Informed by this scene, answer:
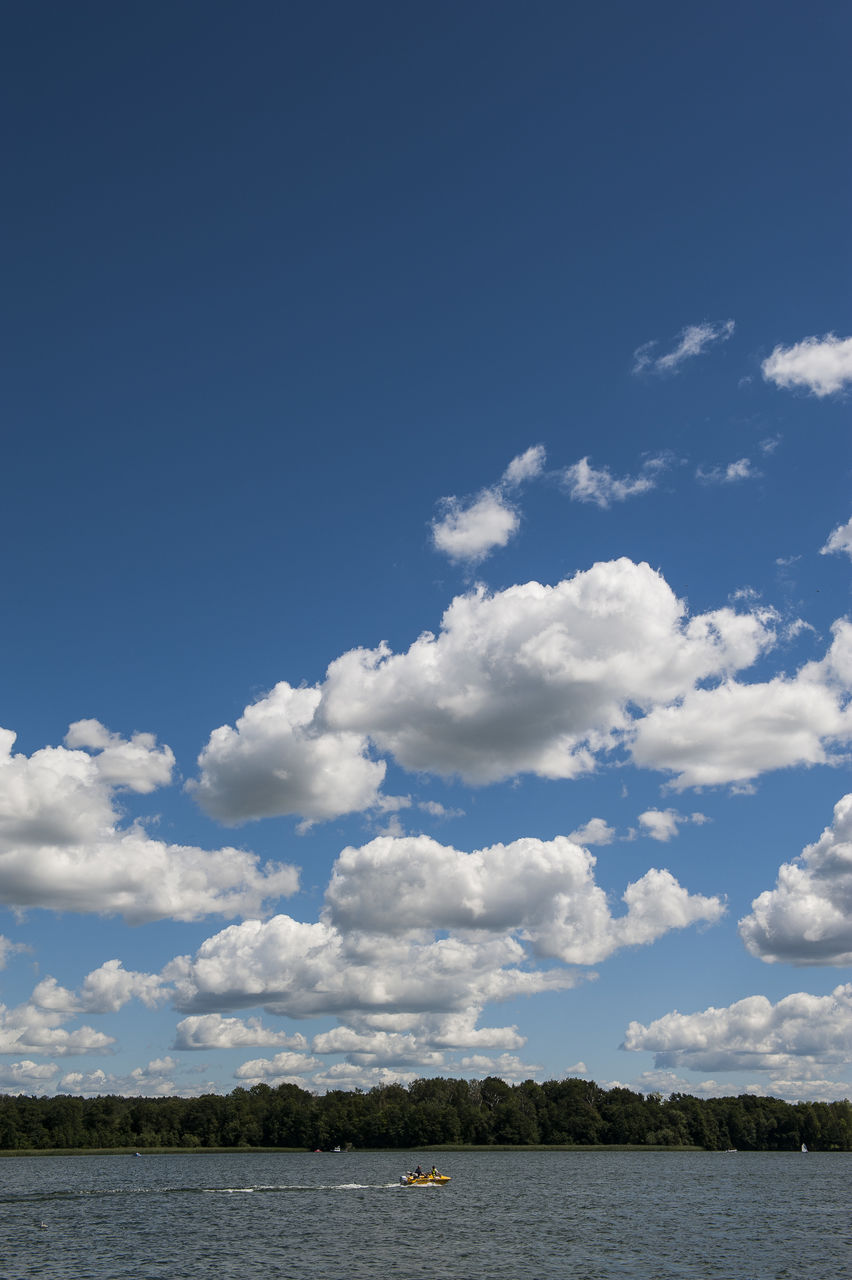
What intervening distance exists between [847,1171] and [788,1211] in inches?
3736

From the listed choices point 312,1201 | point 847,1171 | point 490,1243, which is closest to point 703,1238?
point 490,1243

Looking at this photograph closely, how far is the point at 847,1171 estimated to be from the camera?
7564 inches

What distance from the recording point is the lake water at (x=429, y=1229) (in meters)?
73.1

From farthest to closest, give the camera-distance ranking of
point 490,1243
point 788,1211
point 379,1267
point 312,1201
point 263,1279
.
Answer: point 312,1201
point 788,1211
point 490,1243
point 379,1267
point 263,1279

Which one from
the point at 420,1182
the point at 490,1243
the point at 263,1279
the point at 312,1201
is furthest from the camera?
the point at 420,1182

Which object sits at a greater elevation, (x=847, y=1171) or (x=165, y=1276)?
(x=165, y=1276)

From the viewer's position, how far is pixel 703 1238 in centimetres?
8988

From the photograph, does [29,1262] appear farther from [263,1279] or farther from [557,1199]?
[557,1199]

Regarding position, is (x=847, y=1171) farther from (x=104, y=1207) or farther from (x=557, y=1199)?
(x=104, y=1207)

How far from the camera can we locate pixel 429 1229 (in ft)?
315

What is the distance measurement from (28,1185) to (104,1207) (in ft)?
151

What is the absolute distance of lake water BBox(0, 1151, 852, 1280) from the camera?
73.1m

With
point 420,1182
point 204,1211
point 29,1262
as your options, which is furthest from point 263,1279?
point 420,1182

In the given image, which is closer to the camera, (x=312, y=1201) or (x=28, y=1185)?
(x=312, y=1201)
